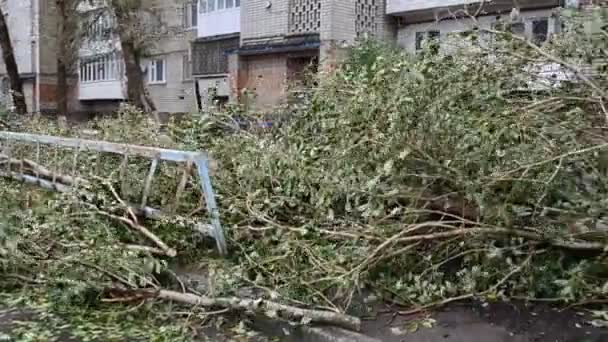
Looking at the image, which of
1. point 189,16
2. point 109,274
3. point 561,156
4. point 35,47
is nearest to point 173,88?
point 189,16

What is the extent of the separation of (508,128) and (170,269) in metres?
2.81

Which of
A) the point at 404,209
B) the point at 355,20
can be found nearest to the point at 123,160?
the point at 404,209

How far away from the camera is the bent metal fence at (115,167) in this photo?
514 cm

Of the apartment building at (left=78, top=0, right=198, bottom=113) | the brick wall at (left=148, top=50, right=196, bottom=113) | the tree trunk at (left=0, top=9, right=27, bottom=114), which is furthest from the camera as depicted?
the brick wall at (left=148, top=50, right=196, bottom=113)

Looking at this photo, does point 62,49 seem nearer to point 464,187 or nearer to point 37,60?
point 37,60

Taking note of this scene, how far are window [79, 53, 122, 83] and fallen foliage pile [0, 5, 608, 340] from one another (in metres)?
23.8

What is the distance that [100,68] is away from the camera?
30.0 m

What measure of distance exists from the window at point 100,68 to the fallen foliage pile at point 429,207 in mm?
23768

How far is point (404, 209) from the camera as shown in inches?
168

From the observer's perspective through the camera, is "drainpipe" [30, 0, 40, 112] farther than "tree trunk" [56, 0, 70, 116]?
Yes

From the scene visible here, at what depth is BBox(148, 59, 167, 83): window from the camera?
26.1 meters

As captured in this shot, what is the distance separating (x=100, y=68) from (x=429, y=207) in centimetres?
2822

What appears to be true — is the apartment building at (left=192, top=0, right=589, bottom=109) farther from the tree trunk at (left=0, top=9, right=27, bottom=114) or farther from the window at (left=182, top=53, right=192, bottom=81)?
the tree trunk at (left=0, top=9, right=27, bottom=114)

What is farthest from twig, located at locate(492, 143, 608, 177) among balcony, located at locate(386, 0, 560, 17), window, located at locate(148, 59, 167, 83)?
window, located at locate(148, 59, 167, 83)
